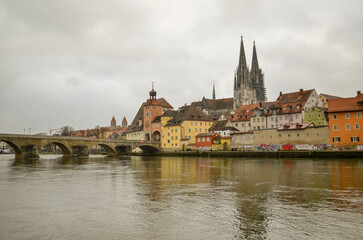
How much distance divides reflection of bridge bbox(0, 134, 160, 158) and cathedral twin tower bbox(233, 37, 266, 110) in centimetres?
7178

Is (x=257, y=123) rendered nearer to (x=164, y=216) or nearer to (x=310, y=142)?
(x=310, y=142)

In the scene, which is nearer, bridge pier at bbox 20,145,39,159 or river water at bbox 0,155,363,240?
river water at bbox 0,155,363,240

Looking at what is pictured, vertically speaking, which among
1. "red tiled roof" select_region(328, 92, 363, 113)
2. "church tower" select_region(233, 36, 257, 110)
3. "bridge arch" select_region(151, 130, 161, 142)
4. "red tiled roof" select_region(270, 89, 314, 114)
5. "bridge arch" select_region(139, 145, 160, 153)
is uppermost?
"church tower" select_region(233, 36, 257, 110)

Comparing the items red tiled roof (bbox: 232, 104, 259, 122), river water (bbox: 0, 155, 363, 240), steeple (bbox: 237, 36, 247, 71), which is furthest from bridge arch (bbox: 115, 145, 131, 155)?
steeple (bbox: 237, 36, 247, 71)

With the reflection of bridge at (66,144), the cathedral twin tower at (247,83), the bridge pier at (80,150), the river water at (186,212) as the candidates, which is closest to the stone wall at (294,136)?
the reflection of bridge at (66,144)

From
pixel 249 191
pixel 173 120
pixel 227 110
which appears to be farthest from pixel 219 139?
pixel 227 110

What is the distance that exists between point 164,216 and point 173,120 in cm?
8044

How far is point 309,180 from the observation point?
23.5 metres

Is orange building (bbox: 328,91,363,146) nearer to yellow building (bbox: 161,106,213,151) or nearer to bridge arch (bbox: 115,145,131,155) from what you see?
yellow building (bbox: 161,106,213,151)

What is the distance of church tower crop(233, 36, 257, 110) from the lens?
505ft

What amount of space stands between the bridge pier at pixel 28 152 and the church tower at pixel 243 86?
100623mm

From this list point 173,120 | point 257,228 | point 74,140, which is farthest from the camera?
point 173,120

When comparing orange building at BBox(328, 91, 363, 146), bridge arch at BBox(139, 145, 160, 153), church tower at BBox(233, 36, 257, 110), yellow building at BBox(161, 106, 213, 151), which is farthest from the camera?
church tower at BBox(233, 36, 257, 110)

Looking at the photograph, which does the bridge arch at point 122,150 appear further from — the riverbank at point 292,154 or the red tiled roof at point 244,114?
the red tiled roof at point 244,114
